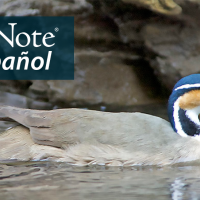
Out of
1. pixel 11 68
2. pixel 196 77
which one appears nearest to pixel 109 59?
pixel 11 68

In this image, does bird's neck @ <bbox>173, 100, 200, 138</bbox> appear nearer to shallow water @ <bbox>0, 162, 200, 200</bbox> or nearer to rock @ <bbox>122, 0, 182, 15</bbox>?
shallow water @ <bbox>0, 162, 200, 200</bbox>

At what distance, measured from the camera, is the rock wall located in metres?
7.98

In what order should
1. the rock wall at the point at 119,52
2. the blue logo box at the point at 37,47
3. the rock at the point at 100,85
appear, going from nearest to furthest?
the rock wall at the point at 119,52
the rock at the point at 100,85
the blue logo box at the point at 37,47

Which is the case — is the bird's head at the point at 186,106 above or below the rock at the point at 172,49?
above

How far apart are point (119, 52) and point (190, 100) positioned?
3.73 meters

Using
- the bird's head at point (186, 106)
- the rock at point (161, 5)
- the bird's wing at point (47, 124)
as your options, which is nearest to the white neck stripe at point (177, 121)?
the bird's head at point (186, 106)

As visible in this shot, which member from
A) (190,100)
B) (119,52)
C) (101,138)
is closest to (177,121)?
(190,100)

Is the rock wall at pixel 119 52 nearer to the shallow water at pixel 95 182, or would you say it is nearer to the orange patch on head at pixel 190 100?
the orange patch on head at pixel 190 100

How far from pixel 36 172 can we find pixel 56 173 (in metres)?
0.20

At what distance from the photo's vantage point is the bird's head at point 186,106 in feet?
16.1

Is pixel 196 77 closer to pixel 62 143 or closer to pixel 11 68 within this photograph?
pixel 62 143

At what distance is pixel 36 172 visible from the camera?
4.30 m

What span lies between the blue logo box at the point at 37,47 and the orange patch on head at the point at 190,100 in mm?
3717

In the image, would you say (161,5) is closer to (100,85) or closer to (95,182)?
(100,85)
